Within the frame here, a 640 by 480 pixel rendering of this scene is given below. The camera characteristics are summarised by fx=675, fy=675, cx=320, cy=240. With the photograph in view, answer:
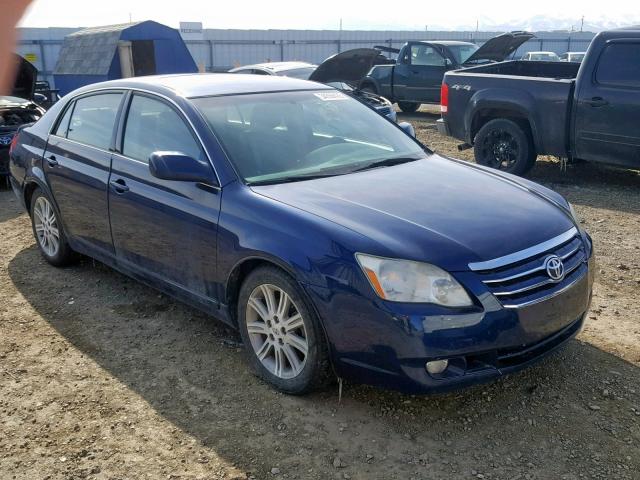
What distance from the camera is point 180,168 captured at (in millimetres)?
3758

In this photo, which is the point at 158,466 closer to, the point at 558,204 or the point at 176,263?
the point at 176,263

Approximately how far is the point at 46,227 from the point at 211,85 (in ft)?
6.91

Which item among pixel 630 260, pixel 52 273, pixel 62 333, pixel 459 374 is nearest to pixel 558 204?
pixel 459 374

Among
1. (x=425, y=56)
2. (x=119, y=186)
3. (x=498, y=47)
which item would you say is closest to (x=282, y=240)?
(x=119, y=186)

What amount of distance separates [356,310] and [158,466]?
3.74 ft

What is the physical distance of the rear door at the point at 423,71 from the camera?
51.5ft

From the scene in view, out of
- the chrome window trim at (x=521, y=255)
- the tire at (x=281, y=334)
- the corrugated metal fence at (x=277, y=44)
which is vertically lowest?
the tire at (x=281, y=334)

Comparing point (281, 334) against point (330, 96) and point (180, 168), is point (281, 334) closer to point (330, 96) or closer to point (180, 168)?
point (180, 168)

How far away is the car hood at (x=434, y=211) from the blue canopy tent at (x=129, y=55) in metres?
14.6

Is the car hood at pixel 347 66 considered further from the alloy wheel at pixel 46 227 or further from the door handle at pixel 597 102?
the alloy wheel at pixel 46 227

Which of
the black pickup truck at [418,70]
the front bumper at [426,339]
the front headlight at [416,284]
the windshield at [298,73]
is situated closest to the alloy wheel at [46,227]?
the front bumper at [426,339]

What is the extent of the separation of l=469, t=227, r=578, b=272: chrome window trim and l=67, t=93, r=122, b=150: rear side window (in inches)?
112

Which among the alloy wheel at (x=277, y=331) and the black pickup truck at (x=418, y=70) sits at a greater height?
the black pickup truck at (x=418, y=70)

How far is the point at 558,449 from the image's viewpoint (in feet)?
10.2
